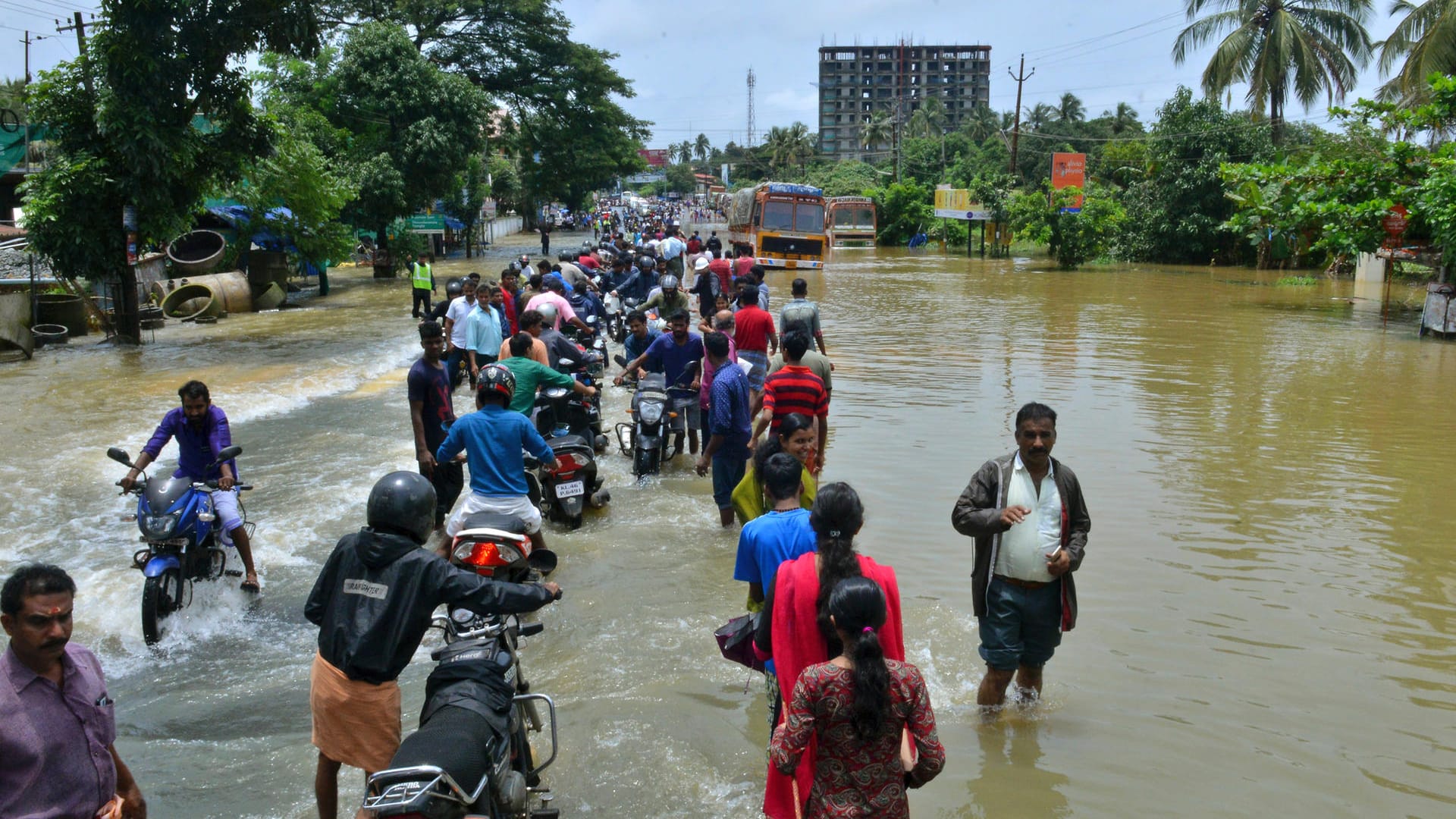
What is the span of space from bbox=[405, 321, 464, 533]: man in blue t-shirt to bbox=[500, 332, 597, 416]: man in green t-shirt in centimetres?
46

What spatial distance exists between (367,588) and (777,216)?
3247 cm

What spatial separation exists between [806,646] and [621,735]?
2027 mm

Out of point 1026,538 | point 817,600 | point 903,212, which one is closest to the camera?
point 817,600

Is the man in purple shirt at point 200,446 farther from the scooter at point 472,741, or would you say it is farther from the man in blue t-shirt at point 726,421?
the man in blue t-shirt at point 726,421

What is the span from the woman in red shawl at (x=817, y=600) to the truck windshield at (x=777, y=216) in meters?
32.1

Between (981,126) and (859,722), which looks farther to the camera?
(981,126)

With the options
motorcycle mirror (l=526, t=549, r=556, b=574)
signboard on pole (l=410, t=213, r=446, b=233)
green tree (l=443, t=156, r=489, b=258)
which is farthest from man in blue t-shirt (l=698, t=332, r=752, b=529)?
green tree (l=443, t=156, r=489, b=258)

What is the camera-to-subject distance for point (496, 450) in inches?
247

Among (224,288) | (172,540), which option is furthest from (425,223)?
(172,540)

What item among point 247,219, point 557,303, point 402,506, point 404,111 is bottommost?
point 402,506

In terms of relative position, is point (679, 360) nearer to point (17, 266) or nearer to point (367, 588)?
point (367, 588)

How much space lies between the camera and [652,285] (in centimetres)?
1678

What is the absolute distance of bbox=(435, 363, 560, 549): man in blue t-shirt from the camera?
626 centimetres

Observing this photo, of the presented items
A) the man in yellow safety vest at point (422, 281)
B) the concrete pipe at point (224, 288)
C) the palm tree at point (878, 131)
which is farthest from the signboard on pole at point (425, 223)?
the palm tree at point (878, 131)
